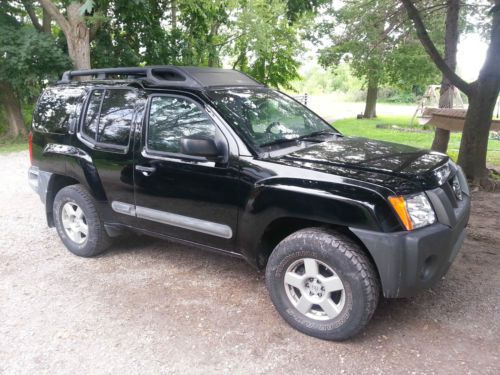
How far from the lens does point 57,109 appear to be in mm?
4773

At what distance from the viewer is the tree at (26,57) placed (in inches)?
483

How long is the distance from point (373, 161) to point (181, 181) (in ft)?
5.08

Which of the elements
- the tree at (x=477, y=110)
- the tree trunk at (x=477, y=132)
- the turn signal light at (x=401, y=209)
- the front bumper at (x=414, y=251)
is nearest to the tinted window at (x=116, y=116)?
the front bumper at (x=414, y=251)

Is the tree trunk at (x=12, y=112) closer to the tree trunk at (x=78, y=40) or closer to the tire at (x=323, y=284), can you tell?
the tree trunk at (x=78, y=40)

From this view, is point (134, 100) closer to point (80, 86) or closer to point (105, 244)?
point (80, 86)

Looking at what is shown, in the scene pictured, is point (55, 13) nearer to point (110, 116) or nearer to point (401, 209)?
point (110, 116)

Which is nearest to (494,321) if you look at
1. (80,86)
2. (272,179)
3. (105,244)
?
(272,179)

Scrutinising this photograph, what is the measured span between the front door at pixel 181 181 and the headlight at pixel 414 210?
1.22 metres

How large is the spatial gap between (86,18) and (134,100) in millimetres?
8143

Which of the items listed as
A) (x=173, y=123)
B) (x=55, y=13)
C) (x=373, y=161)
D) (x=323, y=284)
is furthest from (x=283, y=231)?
(x=55, y=13)

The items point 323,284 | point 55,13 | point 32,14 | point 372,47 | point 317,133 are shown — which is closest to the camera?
point 323,284

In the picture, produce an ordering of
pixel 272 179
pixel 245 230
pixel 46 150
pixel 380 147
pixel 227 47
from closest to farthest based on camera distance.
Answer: pixel 272 179 < pixel 245 230 < pixel 380 147 < pixel 46 150 < pixel 227 47

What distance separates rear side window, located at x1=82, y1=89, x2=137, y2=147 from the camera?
412 centimetres

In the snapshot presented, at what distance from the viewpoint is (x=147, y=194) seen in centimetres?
398
